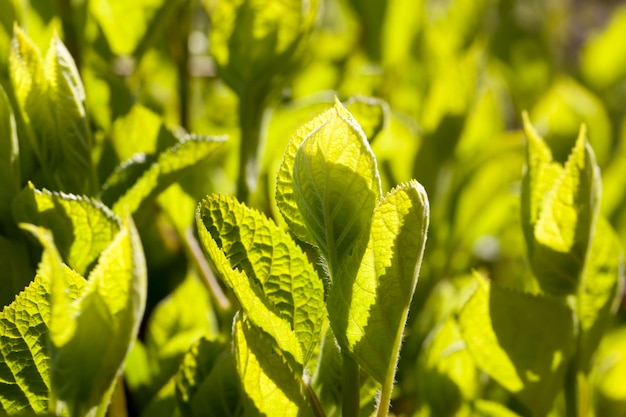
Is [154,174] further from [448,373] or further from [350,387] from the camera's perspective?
[448,373]

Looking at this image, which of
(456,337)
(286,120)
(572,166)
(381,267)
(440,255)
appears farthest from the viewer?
(440,255)

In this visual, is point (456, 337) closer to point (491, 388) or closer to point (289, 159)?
point (491, 388)

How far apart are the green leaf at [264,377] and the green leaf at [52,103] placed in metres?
0.26

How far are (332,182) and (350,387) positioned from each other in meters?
0.17

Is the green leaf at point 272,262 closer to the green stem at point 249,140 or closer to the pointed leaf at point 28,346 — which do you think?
the pointed leaf at point 28,346

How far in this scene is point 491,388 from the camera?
3.27 ft

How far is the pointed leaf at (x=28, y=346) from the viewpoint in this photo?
2.03ft

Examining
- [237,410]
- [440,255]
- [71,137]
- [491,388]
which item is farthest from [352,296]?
[440,255]

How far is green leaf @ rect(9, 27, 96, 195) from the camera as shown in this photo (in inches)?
28.0

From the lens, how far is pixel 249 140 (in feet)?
3.13

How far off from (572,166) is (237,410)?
0.39 m

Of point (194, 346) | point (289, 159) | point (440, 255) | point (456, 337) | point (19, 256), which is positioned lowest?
point (440, 255)

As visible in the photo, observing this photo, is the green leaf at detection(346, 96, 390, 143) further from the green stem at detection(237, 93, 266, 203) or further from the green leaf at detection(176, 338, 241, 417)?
the green leaf at detection(176, 338, 241, 417)

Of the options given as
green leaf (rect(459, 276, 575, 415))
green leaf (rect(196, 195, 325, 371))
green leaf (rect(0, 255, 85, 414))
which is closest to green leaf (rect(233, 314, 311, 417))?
green leaf (rect(196, 195, 325, 371))
